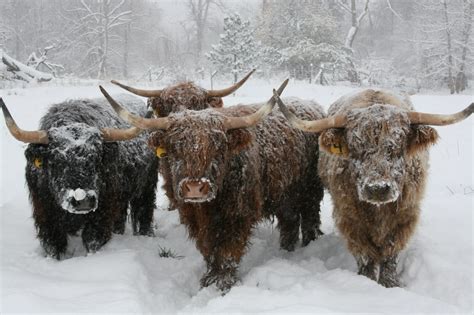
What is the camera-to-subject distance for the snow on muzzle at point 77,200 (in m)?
3.94

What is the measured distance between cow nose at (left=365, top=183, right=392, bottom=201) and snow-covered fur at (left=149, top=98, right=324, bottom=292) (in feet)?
3.35

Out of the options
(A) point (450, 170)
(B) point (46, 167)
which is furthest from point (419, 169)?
(A) point (450, 170)

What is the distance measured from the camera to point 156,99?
5539mm

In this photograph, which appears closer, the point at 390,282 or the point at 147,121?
the point at 147,121

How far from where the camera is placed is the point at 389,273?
396 centimetres

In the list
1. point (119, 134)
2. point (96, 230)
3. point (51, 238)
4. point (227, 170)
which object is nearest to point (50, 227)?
point (51, 238)

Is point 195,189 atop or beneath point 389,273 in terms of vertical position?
atop

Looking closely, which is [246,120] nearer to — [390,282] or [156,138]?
[156,138]

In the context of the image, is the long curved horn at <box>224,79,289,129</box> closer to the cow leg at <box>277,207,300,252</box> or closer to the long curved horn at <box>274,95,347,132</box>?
the long curved horn at <box>274,95,347,132</box>

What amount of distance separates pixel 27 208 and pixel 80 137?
2221 millimetres

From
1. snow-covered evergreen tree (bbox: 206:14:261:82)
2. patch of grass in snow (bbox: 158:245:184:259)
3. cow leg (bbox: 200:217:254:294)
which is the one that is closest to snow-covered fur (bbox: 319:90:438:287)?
cow leg (bbox: 200:217:254:294)

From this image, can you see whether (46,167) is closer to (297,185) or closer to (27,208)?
(27,208)

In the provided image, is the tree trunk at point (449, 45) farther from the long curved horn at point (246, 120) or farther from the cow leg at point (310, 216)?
the long curved horn at point (246, 120)

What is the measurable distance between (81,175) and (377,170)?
97.1 inches
